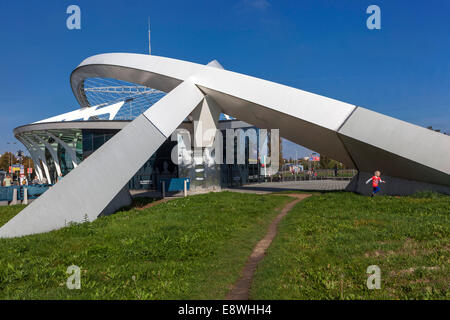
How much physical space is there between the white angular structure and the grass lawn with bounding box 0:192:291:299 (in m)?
1.07

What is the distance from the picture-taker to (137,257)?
6172 mm

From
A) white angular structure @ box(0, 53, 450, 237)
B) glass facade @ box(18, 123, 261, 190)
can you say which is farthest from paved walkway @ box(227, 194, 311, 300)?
glass facade @ box(18, 123, 261, 190)

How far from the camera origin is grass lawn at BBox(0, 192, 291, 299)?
4547mm

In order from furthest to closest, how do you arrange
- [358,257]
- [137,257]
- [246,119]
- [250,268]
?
1. [246,119]
2. [137,257]
3. [250,268]
4. [358,257]

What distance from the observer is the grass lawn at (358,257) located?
13.5ft

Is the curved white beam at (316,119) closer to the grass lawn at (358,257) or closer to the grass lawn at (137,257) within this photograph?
the grass lawn at (358,257)

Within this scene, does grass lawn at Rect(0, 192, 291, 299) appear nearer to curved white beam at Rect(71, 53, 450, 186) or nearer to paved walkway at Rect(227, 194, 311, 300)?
paved walkway at Rect(227, 194, 311, 300)

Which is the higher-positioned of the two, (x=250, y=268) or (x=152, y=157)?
(x=152, y=157)

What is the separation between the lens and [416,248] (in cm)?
569

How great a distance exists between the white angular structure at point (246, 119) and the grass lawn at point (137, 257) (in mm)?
1070

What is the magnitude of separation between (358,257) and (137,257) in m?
4.24

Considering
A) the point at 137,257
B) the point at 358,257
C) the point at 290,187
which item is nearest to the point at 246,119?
the point at 290,187

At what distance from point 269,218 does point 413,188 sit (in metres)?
7.51

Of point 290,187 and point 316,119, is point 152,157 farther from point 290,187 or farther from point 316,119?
point 316,119
